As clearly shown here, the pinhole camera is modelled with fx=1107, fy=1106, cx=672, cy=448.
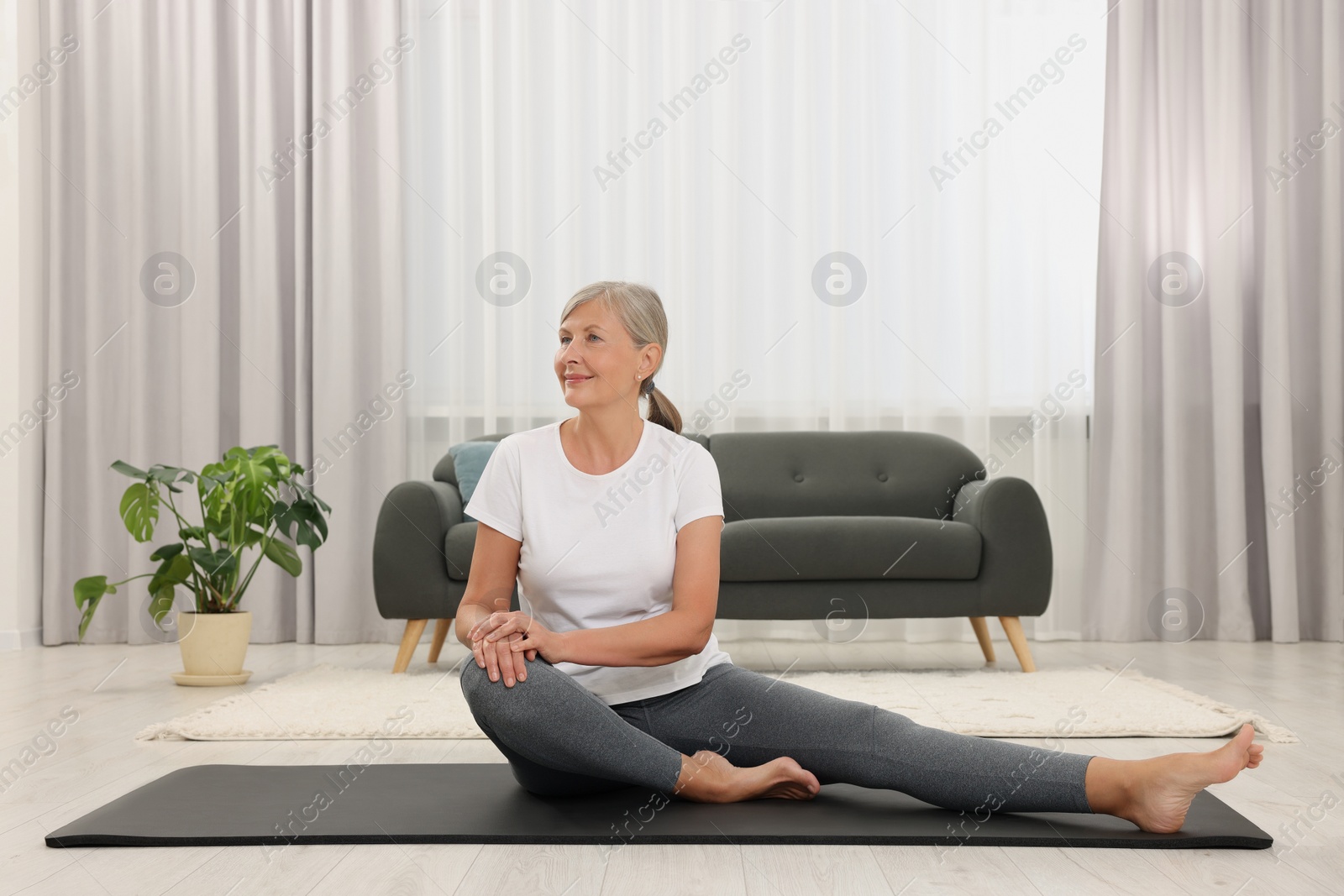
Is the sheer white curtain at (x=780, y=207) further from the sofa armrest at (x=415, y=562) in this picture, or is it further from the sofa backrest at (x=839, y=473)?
the sofa armrest at (x=415, y=562)

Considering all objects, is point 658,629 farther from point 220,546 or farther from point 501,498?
point 220,546

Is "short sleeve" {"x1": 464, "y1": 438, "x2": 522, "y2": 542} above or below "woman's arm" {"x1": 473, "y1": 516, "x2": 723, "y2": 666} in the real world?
above

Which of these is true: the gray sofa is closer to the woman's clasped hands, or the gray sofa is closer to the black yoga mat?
the black yoga mat

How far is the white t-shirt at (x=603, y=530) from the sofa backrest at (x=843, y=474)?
196 cm

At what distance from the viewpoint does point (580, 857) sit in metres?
1.43

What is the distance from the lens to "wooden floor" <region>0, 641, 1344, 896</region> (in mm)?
1323

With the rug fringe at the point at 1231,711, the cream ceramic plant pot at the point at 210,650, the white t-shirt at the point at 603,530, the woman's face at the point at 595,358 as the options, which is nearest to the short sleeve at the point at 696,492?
the white t-shirt at the point at 603,530

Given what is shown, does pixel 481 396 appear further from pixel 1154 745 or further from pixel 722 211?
pixel 1154 745

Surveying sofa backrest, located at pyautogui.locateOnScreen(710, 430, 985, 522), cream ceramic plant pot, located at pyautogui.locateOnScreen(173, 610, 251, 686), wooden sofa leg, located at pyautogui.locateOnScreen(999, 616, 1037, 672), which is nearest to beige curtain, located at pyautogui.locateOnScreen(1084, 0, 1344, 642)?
sofa backrest, located at pyautogui.locateOnScreen(710, 430, 985, 522)

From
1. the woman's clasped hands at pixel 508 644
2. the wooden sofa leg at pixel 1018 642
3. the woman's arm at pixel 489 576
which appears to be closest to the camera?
the woman's clasped hands at pixel 508 644

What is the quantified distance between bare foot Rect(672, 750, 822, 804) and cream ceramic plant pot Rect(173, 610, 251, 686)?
1.83 meters

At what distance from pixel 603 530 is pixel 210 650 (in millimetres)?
1839

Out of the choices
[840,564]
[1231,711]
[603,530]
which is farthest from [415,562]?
[1231,711]

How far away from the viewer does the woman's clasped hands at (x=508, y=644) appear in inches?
57.4
